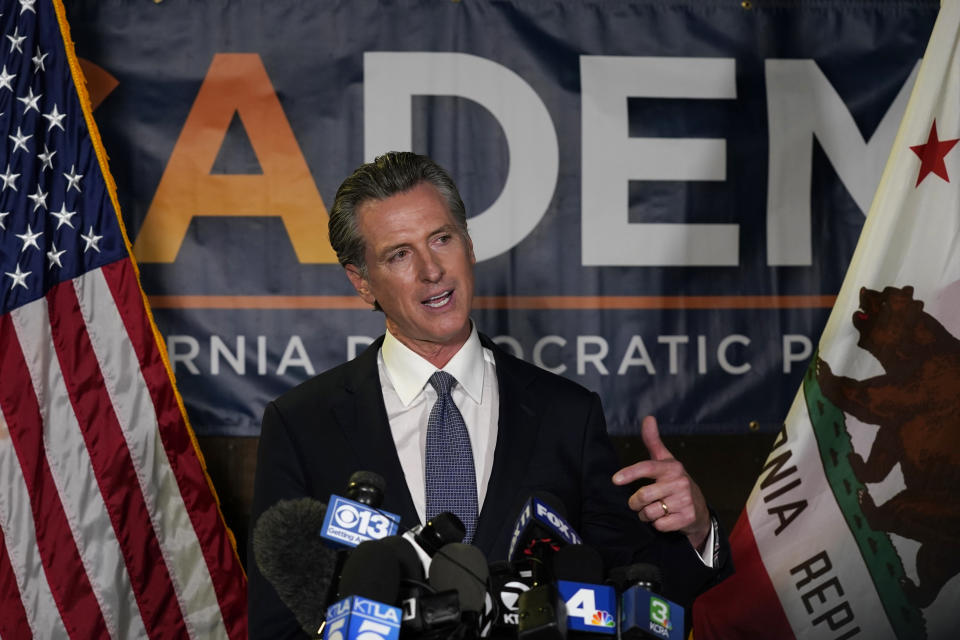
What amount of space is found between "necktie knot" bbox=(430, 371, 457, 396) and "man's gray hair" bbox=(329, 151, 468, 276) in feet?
0.76

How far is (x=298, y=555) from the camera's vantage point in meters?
1.10

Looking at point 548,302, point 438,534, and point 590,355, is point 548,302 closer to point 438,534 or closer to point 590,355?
point 590,355

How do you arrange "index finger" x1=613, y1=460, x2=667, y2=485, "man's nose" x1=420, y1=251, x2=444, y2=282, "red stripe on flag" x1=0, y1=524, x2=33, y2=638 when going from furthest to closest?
"red stripe on flag" x1=0, y1=524, x2=33, y2=638 → "man's nose" x1=420, y1=251, x2=444, y2=282 → "index finger" x1=613, y1=460, x2=667, y2=485

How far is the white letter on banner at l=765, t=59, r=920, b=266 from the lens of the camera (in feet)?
9.94

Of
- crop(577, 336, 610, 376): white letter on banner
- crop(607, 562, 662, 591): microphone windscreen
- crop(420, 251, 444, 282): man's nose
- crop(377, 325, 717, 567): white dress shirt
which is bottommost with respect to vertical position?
crop(607, 562, 662, 591): microphone windscreen

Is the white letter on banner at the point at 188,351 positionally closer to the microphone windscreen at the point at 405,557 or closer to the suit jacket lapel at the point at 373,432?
the suit jacket lapel at the point at 373,432

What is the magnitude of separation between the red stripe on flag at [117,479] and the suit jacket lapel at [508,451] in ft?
4.05

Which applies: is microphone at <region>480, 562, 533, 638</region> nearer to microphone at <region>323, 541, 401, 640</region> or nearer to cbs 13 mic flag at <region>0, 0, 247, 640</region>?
microphone at <region>323, 541, 401, 640</region>

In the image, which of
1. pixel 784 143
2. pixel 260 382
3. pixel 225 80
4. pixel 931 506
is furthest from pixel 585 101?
pixel 931 506

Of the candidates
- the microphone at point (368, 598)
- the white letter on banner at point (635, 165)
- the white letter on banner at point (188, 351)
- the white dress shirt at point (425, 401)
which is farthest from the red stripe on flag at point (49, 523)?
the microphone at point (368, 598)

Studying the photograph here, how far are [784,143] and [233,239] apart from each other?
64.6 inches

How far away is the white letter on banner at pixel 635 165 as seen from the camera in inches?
118

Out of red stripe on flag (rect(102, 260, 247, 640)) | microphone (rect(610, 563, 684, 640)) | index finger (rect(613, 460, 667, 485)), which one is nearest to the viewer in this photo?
microphone (rect(610, 563, 684, 640))

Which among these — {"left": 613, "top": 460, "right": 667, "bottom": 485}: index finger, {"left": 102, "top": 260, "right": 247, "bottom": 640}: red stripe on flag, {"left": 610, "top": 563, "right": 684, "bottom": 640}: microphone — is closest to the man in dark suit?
{"left": 613, "top": 460, "right": 667, "bottom": 485}: index finger
